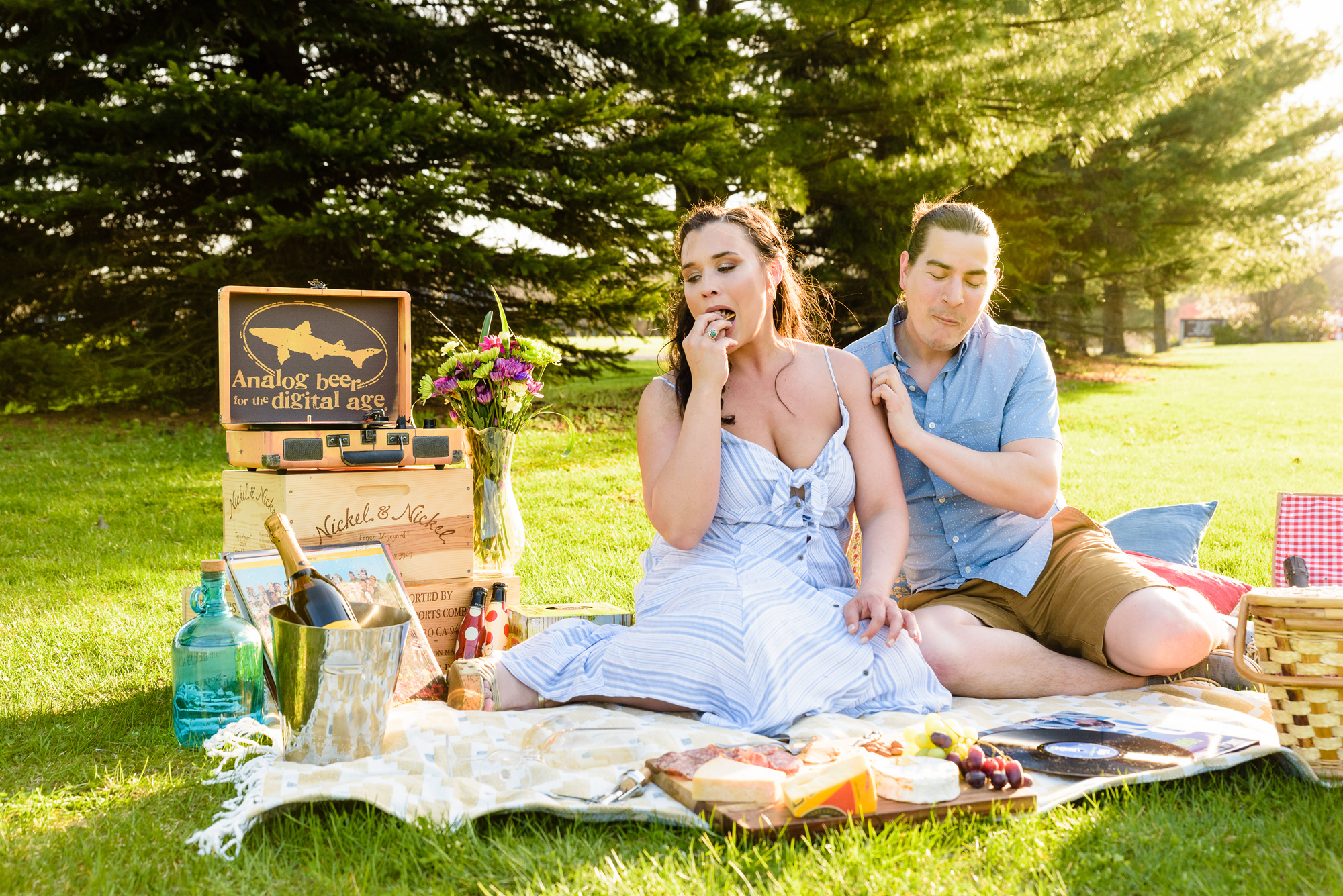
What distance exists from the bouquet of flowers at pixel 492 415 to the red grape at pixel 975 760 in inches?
69.7

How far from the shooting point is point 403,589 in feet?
9.54

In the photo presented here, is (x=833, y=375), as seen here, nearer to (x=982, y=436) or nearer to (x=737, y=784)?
(x=982, y=436)

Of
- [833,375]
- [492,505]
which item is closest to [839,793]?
[833,375]

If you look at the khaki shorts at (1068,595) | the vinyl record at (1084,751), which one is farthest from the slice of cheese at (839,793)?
the khaki shorts at (1068,595)

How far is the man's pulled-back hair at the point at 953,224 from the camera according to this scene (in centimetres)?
283

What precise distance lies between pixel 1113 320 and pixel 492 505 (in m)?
25.6

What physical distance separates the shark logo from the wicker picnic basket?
8.89 ft

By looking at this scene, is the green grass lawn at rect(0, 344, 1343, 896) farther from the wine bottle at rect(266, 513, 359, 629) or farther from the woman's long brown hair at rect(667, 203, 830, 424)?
the woman's long brown hair at rect(667, 203, 830, 424)

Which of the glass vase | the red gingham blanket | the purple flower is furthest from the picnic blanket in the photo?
→ the purple flower

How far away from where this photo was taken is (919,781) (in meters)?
1.87

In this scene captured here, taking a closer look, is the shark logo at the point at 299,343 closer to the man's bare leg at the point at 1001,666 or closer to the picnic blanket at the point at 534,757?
the picnic blanket at the point at 534,757

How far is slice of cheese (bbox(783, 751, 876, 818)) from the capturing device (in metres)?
1.82

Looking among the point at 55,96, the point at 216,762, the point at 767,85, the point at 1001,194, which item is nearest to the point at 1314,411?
the point at 1001,194

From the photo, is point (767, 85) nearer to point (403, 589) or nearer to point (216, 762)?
point (403, 589)
